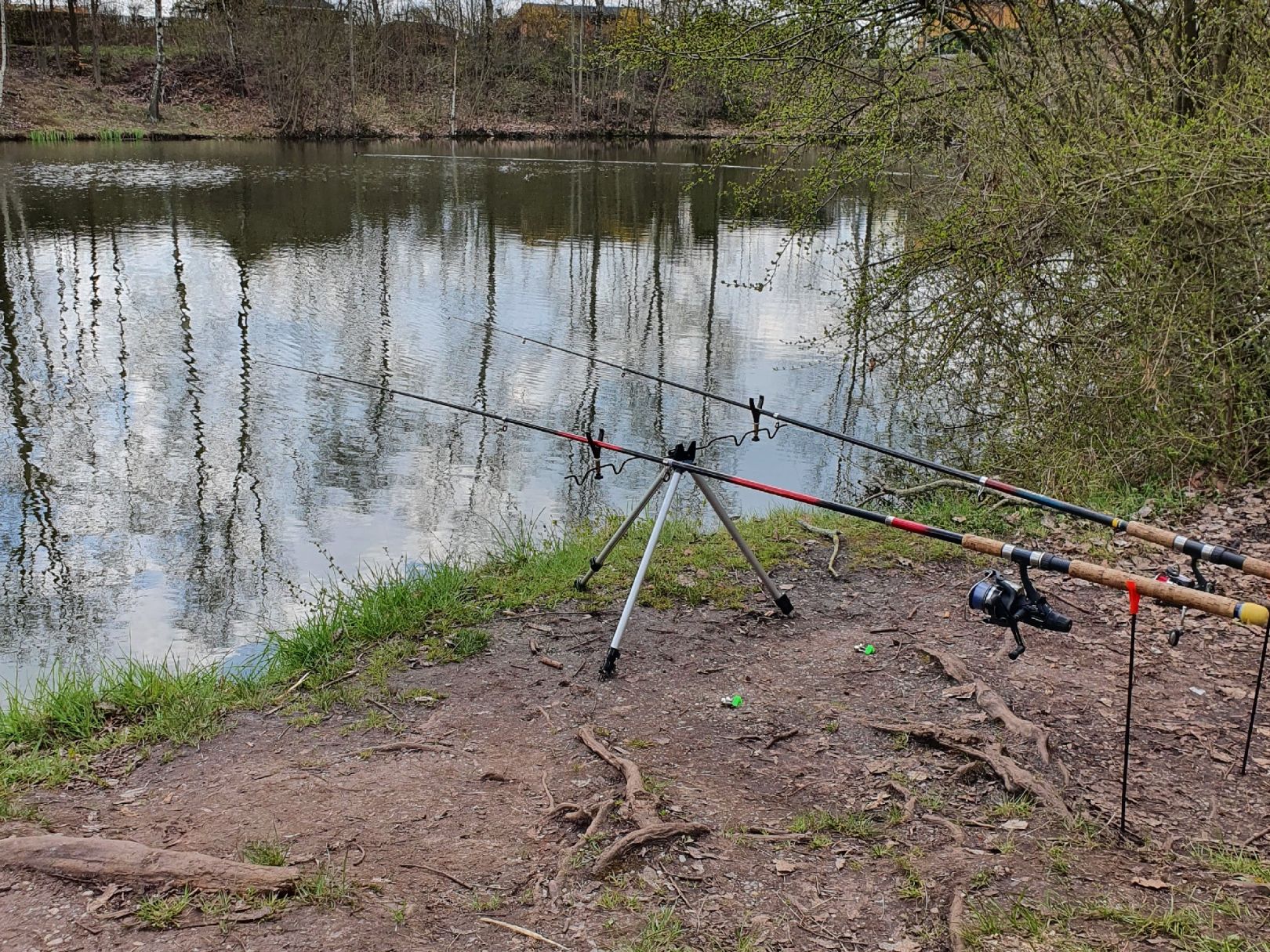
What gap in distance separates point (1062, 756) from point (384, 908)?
280 centimetres

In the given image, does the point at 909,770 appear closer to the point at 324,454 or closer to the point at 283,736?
the point at 283,736

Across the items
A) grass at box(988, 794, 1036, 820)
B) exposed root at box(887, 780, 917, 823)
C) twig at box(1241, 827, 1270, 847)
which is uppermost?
twig at box(1241, 827, 1270, 847)

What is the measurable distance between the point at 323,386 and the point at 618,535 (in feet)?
24.2

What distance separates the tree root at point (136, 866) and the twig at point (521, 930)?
0.69 meters

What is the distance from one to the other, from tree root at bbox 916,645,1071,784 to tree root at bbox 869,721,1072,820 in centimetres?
16

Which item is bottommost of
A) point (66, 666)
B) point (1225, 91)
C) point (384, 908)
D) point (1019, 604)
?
point (66, 666)

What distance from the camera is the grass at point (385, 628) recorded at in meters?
4.97

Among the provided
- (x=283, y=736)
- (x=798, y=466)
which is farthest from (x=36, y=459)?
(x=798, y=466)

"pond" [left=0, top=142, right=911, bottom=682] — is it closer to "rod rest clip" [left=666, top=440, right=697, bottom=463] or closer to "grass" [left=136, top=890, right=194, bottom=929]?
"rod rest clip" [left=666, top=440, right=697, bottom=463]

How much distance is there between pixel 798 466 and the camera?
34.8 ft

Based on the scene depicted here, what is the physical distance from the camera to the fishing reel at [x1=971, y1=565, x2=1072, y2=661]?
375 cm

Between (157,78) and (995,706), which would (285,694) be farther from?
(157,78)

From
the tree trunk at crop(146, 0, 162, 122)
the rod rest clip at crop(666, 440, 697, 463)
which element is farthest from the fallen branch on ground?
the tree trunk at crop(146, 0, 162, 122)

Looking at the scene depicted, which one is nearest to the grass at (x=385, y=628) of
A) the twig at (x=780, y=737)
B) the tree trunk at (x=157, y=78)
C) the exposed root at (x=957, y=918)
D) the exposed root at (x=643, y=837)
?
the exposed root at (x=957, y=918)
